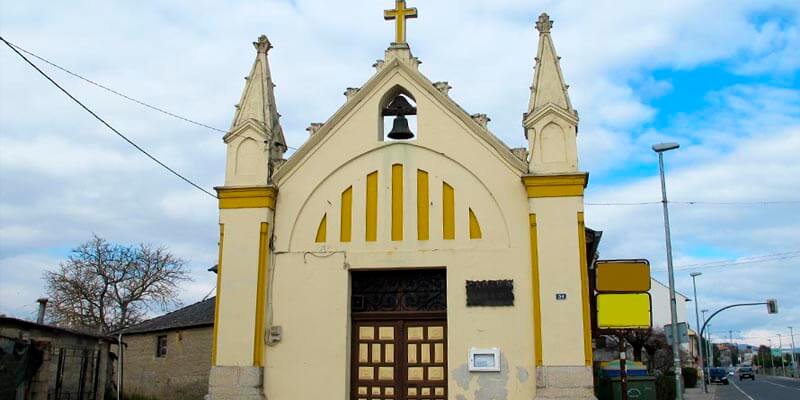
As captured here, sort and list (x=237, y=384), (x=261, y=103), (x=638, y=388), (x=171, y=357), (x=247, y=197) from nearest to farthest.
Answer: (x=237, y=384) < (x=247, y=197) < (x=261, y=103) < (x=638, y=388) < (x=171, y=357)

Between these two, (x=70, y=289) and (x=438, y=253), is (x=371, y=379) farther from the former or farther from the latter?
(x=70, y=289)

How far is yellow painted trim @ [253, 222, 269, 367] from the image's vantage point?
1334 cm

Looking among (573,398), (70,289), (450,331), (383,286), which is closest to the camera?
(573,398)

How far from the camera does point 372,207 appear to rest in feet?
45.2

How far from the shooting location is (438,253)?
526 inches

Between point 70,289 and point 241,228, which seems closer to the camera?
point 241,228

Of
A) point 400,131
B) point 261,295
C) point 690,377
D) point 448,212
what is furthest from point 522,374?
point 690,377

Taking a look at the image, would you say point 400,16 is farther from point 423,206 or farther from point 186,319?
point 186,319

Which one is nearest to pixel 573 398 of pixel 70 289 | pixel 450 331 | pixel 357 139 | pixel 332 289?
pixel 450 331

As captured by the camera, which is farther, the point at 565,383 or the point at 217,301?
the point at 217,301

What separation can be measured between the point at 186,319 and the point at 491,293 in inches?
912

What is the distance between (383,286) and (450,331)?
1.63 m

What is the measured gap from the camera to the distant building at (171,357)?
1230 inches

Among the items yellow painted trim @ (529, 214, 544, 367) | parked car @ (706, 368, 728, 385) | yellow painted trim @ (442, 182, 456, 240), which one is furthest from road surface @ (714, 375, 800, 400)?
yellow painted trim @ (442, 182, 456, 240)
